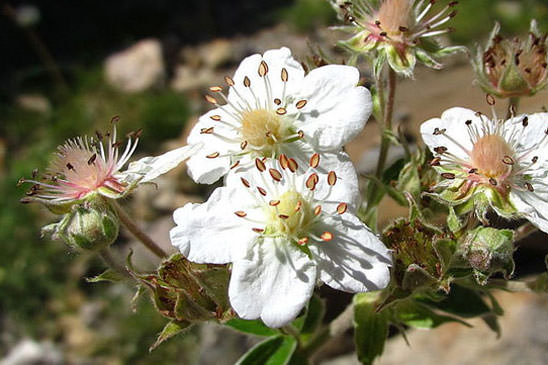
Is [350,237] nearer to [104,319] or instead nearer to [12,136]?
[104,319]

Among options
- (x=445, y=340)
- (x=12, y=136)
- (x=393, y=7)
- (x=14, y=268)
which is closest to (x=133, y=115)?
(x=12, y=136)

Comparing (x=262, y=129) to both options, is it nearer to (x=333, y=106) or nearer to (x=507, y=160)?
(x=333, y=106)

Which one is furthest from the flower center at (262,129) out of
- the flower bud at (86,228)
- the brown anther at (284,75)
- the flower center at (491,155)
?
the flower center at (491,155)

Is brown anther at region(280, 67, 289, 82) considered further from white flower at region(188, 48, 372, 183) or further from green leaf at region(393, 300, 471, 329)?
green leaf at region(393, 300, 471, 329)

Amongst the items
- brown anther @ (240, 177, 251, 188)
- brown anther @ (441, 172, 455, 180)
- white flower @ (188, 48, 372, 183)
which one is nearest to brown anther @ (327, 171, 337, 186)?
white flower @ (188, 48, 372, 183)

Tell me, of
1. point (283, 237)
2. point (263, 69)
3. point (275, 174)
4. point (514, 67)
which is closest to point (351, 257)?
point (283, 237)

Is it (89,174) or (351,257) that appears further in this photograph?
(89,174)
